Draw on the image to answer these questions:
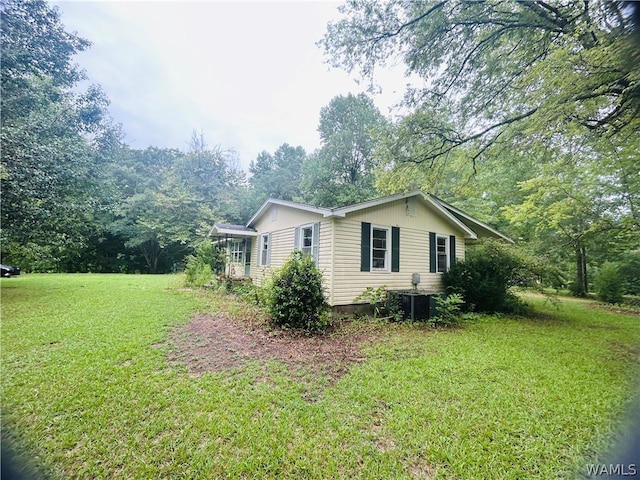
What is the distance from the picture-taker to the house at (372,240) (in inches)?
280

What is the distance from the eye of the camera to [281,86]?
622 centimetres

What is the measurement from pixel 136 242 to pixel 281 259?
17.1 meters

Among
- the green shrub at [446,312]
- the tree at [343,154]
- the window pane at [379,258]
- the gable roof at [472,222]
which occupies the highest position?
the tree at [343,154]

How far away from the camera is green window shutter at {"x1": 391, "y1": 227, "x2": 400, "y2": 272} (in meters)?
8.00

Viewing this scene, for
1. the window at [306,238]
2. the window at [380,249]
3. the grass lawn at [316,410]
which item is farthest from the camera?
the window at [306,238]

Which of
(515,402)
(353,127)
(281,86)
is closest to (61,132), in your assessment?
(281,86)

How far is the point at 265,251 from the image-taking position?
1098cm

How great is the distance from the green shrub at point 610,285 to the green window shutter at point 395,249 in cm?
1075

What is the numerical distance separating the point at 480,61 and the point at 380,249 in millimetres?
5064

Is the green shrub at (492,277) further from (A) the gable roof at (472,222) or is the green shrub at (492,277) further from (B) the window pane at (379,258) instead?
(B) the window pane at (379,258)

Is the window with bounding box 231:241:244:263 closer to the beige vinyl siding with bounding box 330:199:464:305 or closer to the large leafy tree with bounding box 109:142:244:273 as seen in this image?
the large leafy tree with bounding box 109:142:244:273

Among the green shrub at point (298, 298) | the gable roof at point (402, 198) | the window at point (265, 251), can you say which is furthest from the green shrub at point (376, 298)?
the window at point (265, 251)

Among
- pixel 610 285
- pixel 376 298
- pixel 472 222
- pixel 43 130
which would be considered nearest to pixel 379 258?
pixel 376 298

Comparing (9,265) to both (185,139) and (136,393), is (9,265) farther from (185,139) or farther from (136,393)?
(136,393)
